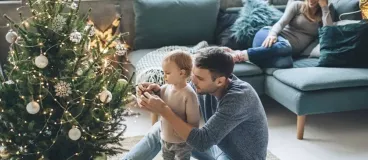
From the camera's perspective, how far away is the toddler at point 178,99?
1928 millimetres

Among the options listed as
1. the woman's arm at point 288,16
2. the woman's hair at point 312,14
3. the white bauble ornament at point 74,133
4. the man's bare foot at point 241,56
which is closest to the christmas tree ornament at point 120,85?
the white bauble ornament at point 74,133

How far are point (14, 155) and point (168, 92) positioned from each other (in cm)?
71

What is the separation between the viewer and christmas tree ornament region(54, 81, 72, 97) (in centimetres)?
185

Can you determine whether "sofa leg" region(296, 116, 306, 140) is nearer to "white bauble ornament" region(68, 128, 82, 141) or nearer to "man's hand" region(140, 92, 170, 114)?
"man's hand" region(140, 92, 170, 114)

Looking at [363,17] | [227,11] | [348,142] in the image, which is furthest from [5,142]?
[363,17]

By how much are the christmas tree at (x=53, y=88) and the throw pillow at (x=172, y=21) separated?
1.49m

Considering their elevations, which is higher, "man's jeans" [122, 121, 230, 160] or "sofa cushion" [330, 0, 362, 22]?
"sofa cushion" [330, 0, 362, 22]

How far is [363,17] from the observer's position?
3.23 m

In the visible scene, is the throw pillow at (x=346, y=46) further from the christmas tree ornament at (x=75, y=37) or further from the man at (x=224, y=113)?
the christmas tree ornament at (x=75, y=37)

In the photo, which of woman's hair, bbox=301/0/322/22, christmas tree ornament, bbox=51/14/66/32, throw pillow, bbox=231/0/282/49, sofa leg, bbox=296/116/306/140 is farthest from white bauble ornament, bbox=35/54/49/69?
woman's hair, bbox=301/0/322/22

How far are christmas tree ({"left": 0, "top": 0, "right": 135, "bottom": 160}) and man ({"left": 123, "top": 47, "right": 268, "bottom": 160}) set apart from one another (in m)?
0.23

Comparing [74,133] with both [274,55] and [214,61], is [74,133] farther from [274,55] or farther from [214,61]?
[274,55]

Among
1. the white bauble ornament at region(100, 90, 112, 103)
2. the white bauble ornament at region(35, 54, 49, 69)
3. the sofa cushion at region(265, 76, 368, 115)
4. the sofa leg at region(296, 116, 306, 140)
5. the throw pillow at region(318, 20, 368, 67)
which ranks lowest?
the sofa leg at region(296, 116, 306, 140)

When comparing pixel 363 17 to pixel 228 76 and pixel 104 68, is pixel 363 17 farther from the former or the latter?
pixel 104 68
